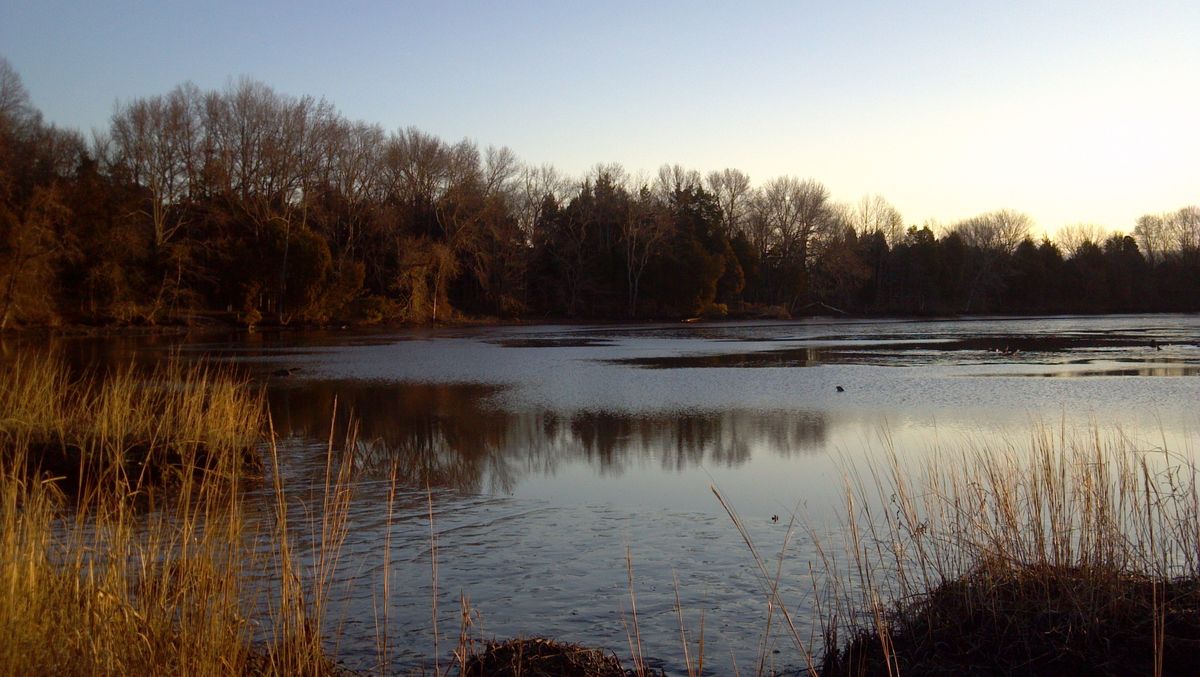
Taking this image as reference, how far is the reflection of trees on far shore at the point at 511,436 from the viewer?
12312 mm

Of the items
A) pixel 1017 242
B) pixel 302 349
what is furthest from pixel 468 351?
pixel 1017 242

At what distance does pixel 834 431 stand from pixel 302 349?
28.4 metres

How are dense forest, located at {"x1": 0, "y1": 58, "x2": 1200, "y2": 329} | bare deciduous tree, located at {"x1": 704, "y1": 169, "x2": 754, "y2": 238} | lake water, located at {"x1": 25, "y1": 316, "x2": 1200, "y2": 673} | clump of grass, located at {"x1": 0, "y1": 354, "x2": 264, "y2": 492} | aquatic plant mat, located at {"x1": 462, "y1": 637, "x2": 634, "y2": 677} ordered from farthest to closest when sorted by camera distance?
bare deciduous tree, located at {"x1": 704, "y1": 169, "x2": 754, "y2": 238} → dense forest, located at {"x1": 0, "y1": 58, "x2": 1200, "y2": 329} → clump of grass, located at {"x1": 0, "y1": 354, "x2": 264, "y2": 492} → lake water, located at {"x1": 25, "y1": 316, "x2": 1200, "y2": 673} → aquatic plant mat, located at {"x1": 462, "y1": 637, "x2": 634, "y2": 677}

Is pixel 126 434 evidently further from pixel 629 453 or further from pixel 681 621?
pixel 681 621

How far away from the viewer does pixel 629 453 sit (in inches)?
Answer: 532

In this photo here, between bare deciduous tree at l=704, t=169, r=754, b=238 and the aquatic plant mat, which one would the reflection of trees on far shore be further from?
bare deciduous tree at l=704, t=169, r=754, b=238

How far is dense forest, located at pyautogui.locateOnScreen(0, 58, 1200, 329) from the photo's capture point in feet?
166

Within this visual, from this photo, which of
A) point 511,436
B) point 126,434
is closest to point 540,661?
point 126,434

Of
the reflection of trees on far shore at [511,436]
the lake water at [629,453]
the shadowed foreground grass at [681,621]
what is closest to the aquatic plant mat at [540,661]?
the shadowed foreground grass at [681,621]

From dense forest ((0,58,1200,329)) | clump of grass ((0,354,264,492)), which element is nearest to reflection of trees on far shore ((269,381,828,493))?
clump of grass ((0,354,264,492))

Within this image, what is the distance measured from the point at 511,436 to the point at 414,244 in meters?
50.6

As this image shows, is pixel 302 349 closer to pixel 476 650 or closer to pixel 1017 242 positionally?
pixel 476 650

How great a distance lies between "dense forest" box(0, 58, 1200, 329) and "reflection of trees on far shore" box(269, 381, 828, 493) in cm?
3559

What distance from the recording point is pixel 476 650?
216 inches
